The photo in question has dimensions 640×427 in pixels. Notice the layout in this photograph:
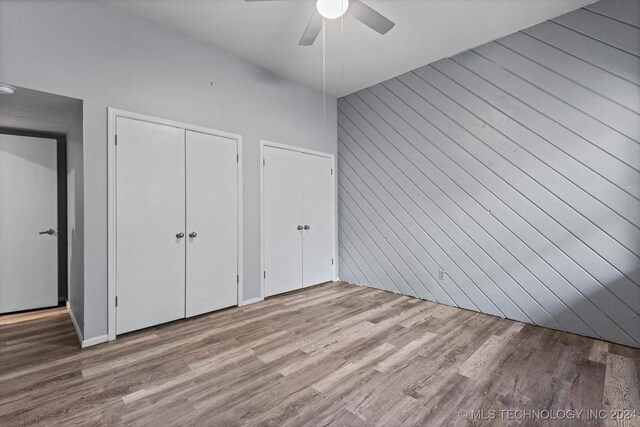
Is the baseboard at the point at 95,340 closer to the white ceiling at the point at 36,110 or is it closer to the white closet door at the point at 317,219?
the white ceiling at the point at 36,110

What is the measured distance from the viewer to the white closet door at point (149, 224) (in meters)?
2.47

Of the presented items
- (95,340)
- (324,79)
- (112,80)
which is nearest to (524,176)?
(324,79)

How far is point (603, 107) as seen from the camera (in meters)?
2.34

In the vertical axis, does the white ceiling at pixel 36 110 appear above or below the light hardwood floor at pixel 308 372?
above

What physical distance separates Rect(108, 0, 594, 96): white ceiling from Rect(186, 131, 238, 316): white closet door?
1.02 m

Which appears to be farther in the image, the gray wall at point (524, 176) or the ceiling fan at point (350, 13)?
the gray wall at point (524, 176)

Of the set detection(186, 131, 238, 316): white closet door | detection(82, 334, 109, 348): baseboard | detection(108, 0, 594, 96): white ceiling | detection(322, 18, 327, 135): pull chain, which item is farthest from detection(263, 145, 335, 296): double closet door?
detection(82, 334, 109, 348): baseboard

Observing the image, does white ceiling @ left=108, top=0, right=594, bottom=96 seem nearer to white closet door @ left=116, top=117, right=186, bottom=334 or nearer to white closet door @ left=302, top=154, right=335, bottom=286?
white closet door @ left=116, top=117, right=186, bottom=334

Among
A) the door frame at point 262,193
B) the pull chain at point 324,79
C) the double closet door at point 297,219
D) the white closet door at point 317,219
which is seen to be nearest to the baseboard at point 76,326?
the door frame at point 262,193

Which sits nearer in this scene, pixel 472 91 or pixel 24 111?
pixel 24 111

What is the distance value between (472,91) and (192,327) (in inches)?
148

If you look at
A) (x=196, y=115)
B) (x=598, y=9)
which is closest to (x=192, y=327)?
(x=196, y=115)

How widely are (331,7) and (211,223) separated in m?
2.25

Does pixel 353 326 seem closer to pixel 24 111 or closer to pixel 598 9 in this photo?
pixel 598 9
